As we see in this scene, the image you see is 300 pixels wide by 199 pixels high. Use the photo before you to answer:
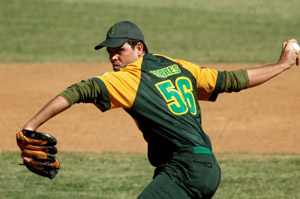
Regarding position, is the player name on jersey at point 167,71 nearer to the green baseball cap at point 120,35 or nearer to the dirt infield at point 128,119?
the green baseball cap at point 120,35

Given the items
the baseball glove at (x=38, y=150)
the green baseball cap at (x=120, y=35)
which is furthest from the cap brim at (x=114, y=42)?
the baseball glove at (x=38, y=150)

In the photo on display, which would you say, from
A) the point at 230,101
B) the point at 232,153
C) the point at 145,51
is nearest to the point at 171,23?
the point at 230,101

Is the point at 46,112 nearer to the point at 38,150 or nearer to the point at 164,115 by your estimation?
the point at 38,150

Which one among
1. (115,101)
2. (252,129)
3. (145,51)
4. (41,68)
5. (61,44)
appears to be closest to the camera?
(115,101)

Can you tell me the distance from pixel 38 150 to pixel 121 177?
4758 mm

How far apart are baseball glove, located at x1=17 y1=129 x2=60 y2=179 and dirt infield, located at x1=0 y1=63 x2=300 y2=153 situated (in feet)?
21.2

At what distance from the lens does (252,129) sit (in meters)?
12.0

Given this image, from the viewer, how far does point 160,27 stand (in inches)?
881

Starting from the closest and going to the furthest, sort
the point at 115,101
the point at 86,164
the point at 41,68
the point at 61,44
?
the point at 115,101 → the point at 86,164 → the point at 41,68 → the point at 61,44

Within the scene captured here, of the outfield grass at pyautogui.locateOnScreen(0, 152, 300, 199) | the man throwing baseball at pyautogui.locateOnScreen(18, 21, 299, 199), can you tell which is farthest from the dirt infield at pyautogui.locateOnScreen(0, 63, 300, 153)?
the man throwing baseball at pyautogui.locateOnScreen(18, 21, 299, 199)

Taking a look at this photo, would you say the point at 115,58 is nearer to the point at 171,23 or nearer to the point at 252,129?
the point at 252,129

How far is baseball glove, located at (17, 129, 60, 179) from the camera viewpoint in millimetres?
3982

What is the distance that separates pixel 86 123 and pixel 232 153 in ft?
10.8

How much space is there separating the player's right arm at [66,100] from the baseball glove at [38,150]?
63 mm
